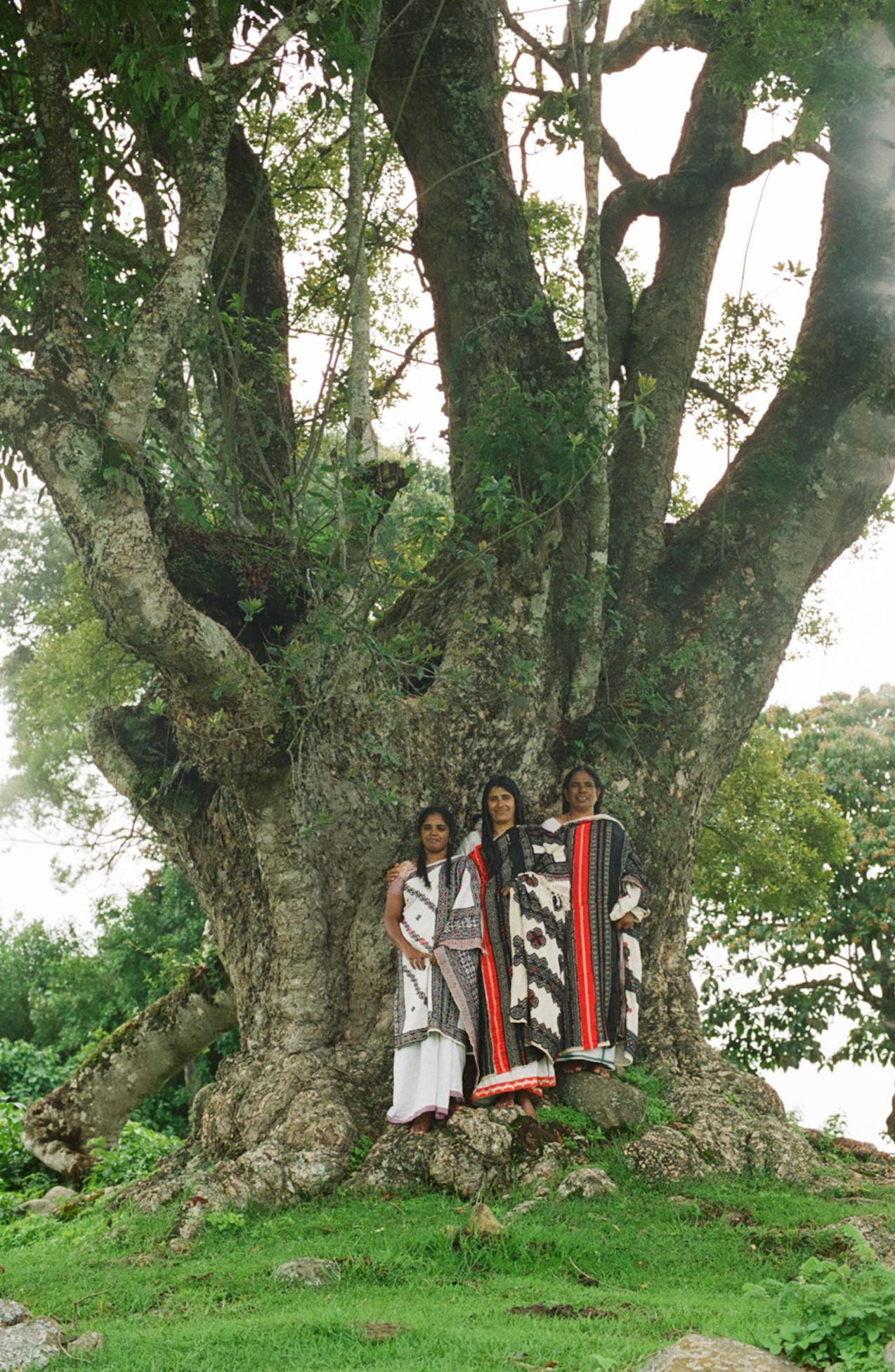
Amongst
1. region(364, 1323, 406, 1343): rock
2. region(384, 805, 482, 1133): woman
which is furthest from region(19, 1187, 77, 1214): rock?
region(364, 1323, 406, 1343): rock

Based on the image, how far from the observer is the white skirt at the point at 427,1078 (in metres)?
6.97

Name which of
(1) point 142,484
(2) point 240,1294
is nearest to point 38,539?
(1) point 142,484

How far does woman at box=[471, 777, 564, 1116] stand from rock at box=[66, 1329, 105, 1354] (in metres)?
2.87

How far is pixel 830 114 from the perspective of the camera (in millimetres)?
8602

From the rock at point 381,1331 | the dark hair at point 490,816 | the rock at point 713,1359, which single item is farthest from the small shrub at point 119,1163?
the rock at point 713,1359

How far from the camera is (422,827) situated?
299 inches

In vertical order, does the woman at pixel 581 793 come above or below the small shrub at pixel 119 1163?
above

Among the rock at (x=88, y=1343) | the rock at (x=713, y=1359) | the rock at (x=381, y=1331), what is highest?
the rock at (x=713, y=1359)

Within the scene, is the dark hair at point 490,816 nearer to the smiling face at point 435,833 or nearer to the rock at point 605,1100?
the smiling face at point 435,833

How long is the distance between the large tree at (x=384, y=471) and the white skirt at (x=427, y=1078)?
335 millimetres

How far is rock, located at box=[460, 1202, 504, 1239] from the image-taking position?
5781mm

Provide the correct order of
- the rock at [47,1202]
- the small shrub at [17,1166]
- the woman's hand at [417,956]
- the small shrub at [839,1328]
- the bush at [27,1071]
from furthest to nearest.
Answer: the bush at [27,1071] < the small shrub at [17,1166] < the rock at [47,1202] < the woman's hand at [417,956] < the small shrub at [839,1328]

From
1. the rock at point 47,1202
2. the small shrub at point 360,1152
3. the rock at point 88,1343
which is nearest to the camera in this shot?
the rock at point 88,1343

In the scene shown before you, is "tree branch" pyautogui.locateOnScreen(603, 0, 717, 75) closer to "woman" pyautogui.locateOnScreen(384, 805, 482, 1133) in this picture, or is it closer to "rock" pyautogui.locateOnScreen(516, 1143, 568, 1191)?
"woman" pyautogui.locateOnScreen(384, 805, 482, 1133)
